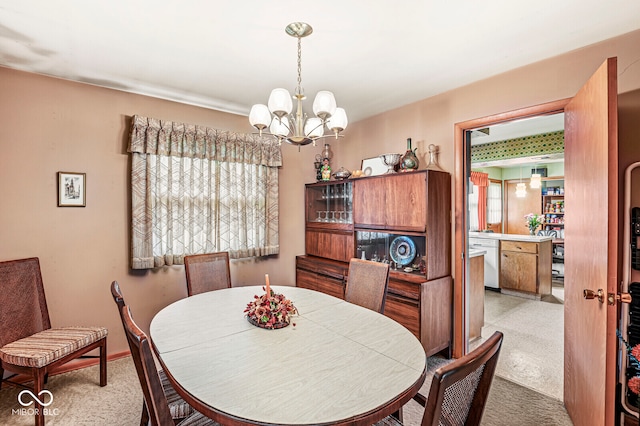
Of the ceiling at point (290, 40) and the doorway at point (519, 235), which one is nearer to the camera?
the ceiling at point (290, 40)

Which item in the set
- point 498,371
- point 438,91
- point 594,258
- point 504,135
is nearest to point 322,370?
point 594,258

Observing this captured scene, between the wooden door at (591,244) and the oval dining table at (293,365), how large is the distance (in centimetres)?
97

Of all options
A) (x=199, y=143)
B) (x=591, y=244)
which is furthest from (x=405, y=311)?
(x=199, y=143)

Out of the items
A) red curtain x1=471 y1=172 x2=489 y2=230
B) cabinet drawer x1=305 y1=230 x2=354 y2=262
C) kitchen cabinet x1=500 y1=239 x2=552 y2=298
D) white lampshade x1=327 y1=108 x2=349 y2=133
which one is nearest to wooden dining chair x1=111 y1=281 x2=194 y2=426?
white lampshade x1=327 y1=108 x2=349 y2=133

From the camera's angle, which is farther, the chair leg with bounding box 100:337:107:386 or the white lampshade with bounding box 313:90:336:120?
the chair leg with bounding box 100:337:107:386

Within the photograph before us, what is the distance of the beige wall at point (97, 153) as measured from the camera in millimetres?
2500

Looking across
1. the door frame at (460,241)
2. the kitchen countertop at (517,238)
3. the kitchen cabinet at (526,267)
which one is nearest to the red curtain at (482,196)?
the kitchen countertop at (517,238)

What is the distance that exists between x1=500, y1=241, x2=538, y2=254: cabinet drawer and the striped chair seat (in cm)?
552

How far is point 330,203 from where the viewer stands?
13.1ft

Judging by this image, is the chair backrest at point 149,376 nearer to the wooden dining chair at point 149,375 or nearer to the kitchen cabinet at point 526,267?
the wooden dining chair at point 149,375

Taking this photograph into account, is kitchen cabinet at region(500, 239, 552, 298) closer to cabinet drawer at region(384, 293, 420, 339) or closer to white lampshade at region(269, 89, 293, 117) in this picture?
cabinet drawer at region(384, 293, 420, 339)

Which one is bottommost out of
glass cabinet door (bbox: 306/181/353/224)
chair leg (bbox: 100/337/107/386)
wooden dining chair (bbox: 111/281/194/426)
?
chair leg (bbox: 100/337/107/386)

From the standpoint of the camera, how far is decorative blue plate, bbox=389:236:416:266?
124 inches

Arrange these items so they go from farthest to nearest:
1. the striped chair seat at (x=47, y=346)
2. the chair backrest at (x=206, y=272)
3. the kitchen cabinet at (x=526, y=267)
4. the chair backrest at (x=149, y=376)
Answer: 1. the kitchen cabinet at (x=526, y=267)
2. the chair backrest at (x=206, y=272)
3. the striped chair seat at (x=47, y=346)
4. the chair backrest at (x=149, y=376)
